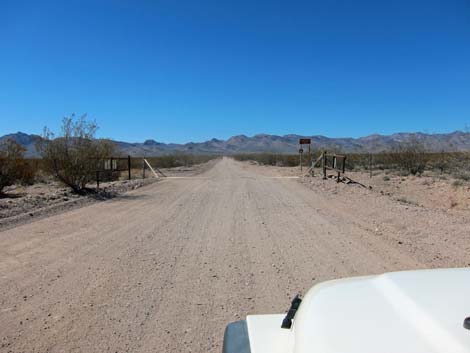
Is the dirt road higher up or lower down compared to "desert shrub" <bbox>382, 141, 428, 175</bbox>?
lower down

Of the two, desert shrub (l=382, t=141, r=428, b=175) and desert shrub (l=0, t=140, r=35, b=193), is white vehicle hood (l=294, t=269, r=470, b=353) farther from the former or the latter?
desert shrub (l=382, t=141, r=428, b=175)

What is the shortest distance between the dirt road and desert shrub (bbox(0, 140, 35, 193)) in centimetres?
1175

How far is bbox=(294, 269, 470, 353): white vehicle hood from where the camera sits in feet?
5.25

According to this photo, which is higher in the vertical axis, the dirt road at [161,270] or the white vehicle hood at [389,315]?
the white vehicle hood at [389,315]

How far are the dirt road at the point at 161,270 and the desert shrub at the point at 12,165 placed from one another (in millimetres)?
11749

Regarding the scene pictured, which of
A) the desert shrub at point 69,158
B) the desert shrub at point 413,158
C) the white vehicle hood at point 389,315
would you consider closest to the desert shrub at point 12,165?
the desert shrub at point 69,158

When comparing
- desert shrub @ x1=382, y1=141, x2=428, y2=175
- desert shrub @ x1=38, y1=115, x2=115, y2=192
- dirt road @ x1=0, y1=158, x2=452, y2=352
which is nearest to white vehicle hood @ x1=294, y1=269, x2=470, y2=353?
dirt road @ x1=0, y1=158, x2=452, y2=352

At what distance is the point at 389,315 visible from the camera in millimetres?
1842

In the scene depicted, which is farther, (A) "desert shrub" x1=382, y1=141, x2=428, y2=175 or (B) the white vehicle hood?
(A) "desert shrub" x1=382, y1=141, x2=428, y2=175

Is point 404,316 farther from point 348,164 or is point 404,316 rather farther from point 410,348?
point 348,164

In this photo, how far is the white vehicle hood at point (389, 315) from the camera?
160 centimetres

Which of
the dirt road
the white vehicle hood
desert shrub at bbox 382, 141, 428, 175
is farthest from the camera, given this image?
desert shrub at bbox 382, 141, 428, 175

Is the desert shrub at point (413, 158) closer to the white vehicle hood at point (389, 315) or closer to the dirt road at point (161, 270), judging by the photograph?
the dirt road at point (161, 270)

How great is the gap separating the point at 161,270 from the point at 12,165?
19.2 meters
